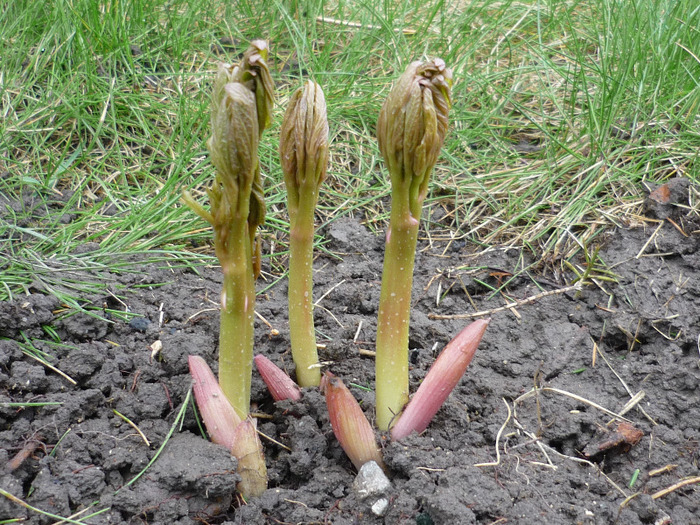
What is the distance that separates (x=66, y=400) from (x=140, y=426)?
250mm

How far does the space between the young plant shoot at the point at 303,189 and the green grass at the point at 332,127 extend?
2.91 feet

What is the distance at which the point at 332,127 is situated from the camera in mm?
3469

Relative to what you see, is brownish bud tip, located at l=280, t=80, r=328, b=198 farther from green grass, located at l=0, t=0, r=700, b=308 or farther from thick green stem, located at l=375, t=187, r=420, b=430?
green grass, located at l=0, t=0, r=700, b=308

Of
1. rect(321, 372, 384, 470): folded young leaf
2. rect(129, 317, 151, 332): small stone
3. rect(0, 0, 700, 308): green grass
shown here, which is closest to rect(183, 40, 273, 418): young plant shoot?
rect(321, 372, 384, 470): folded young leaf

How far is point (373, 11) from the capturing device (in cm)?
388

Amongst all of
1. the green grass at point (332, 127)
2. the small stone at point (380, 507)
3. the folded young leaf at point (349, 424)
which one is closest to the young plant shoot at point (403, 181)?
the folded young leaf at point (349, 424)

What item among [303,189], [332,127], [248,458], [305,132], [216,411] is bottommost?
[248,458]

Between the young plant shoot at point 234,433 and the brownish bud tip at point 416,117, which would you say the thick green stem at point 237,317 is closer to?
the young plant shoot at point 234,433

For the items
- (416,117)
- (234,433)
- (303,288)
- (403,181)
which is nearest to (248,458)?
(234,433)

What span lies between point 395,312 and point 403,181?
1.26 ft

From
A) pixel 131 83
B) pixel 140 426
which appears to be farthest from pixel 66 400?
pixel 131 83

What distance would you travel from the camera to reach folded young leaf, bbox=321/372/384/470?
1775mm

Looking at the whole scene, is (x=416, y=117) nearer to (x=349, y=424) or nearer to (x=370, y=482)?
(x=349, y=424)

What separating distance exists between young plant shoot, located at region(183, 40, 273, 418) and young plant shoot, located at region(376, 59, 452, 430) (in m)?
0.32
